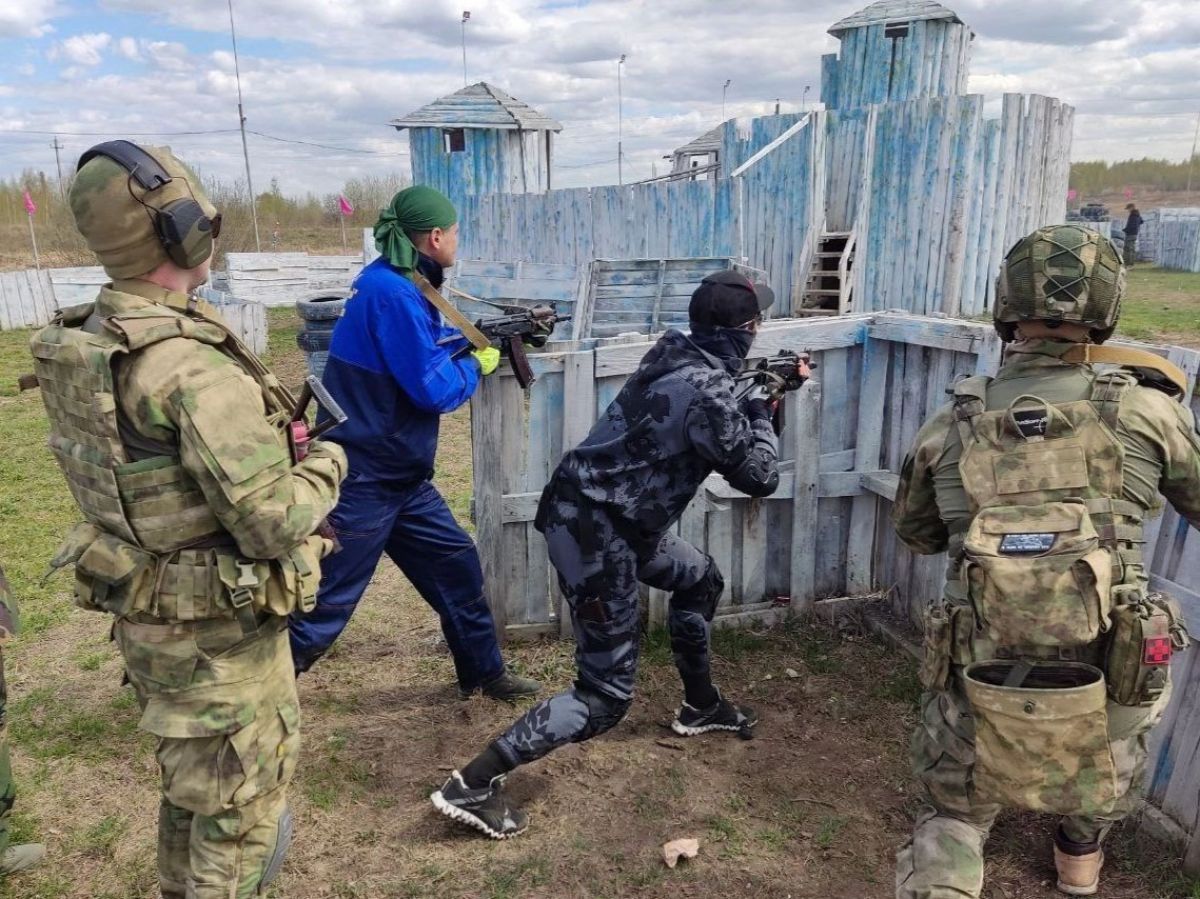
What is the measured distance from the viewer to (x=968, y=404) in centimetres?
224

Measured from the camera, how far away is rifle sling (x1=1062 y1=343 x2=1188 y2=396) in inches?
86.6

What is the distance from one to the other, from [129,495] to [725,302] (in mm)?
1866

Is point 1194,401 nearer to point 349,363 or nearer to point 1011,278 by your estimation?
point 1011,278

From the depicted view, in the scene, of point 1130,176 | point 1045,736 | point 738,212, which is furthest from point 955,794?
point 1130,176

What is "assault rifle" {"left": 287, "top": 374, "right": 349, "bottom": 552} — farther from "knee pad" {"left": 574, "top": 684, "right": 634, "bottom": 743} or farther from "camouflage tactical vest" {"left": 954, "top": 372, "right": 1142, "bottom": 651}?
"camouflage tactical vest" {"left": 954, "top": 372, "right": 1142, "bottom": 651}

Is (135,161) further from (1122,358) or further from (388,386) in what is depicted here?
(1122,358)

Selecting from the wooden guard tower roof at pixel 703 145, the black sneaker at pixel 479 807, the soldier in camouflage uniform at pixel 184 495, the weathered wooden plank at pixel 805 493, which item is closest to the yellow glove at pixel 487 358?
the soldier in camouflage uniform at pixel 184 495

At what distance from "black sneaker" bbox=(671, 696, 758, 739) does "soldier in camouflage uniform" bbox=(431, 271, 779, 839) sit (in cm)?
70

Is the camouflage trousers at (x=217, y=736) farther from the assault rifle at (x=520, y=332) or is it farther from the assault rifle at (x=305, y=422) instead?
the assault rifle at (x=520, y=332)

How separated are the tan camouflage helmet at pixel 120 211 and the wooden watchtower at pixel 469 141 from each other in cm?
1700

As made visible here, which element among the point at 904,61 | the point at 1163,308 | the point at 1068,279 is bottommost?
the point at 1163,308

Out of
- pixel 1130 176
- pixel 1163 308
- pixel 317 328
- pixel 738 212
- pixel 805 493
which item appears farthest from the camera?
pixel 1130 176

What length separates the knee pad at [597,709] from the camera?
3.01 m

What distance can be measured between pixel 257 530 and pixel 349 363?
51.5 inches
